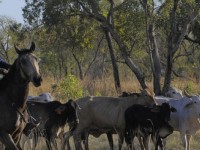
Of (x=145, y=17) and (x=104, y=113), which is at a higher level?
(x=145, y=17)

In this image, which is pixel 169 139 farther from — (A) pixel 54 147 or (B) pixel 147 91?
(A) pixel 54 147

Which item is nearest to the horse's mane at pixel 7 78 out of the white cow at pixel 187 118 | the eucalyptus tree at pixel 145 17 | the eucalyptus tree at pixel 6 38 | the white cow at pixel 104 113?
the white cow at pixel 104 113

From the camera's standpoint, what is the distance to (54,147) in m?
11.6

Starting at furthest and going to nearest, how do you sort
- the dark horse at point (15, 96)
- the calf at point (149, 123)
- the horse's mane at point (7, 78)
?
1. the calf at point (149, 123)
2. the horse's mane at point (7, 78)
3. the dark horse at point (15, 96)

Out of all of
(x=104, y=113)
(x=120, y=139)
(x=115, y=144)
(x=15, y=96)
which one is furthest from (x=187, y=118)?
(x=15, y=96)

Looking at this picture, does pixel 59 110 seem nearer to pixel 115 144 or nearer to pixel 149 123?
pixel 149 123

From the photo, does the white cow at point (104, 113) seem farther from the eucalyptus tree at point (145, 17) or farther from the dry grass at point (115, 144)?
the eucalyptus tree at point (145, 17)

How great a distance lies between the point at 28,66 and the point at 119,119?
186 inches

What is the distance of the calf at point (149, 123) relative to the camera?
1134 cm

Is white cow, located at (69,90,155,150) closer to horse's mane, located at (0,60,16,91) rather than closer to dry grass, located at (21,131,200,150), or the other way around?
dry grass, located at (21,131,200,150)

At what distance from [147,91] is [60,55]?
82.5 feet

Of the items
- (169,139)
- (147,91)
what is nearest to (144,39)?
(169,139)

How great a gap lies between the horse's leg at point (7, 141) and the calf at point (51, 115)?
3.39 meters

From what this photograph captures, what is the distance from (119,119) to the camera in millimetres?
12234
